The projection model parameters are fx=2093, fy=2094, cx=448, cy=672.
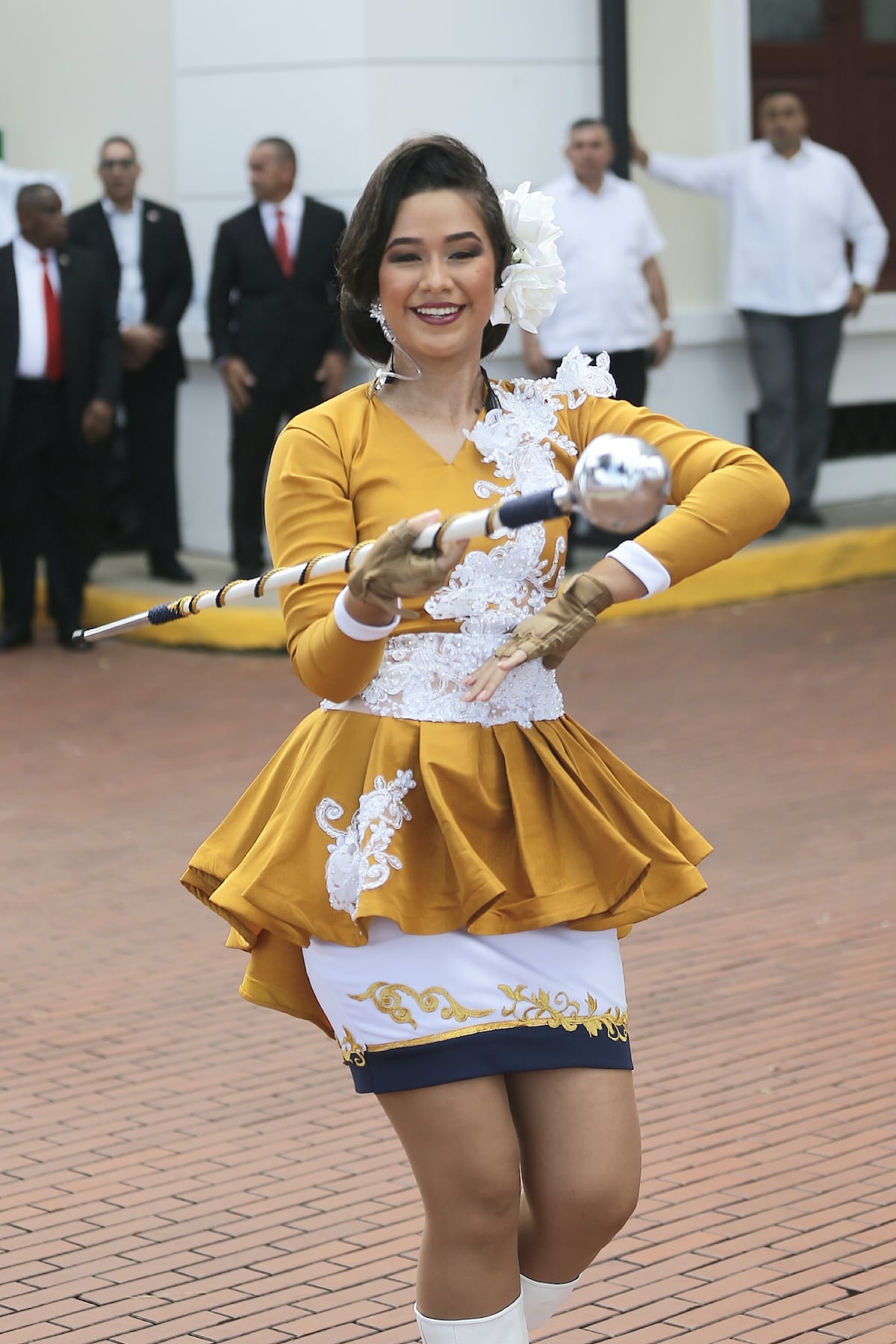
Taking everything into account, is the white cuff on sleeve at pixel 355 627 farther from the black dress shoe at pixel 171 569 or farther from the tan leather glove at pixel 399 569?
the black dress shoe at pixel 171 569

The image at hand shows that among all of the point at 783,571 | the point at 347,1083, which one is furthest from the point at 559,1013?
the point at 783,571

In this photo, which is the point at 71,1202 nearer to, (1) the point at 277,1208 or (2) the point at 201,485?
(1) the point at 277,1208

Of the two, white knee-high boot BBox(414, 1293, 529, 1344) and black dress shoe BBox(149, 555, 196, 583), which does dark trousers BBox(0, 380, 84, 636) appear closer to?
black dress shoe BBox(149, 555, 196, 583)

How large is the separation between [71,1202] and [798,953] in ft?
7.68

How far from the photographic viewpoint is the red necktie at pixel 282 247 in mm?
10336

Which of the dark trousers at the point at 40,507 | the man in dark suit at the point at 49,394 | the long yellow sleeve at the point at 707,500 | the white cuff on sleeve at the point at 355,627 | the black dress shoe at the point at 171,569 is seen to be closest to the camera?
the white cuff on sleeve at the point at 355,627

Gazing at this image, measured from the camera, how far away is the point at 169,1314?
3.91 m

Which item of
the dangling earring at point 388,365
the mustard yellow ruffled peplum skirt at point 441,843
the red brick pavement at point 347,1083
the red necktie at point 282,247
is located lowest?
the red brick pavement at point 347,1083

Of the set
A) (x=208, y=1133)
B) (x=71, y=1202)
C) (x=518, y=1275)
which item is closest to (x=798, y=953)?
(x=208, y=1133)

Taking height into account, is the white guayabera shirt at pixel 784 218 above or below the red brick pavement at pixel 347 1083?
above

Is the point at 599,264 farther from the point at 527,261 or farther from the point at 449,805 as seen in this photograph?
the point at 449,805

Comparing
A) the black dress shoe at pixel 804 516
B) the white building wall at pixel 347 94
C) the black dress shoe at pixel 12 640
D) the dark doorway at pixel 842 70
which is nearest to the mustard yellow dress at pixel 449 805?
the black dress shoe at pixel 12 640

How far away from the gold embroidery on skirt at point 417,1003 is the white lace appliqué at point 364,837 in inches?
4.8

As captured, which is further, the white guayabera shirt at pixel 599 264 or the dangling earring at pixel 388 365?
the white guayabera shirt at pixel 599 264
